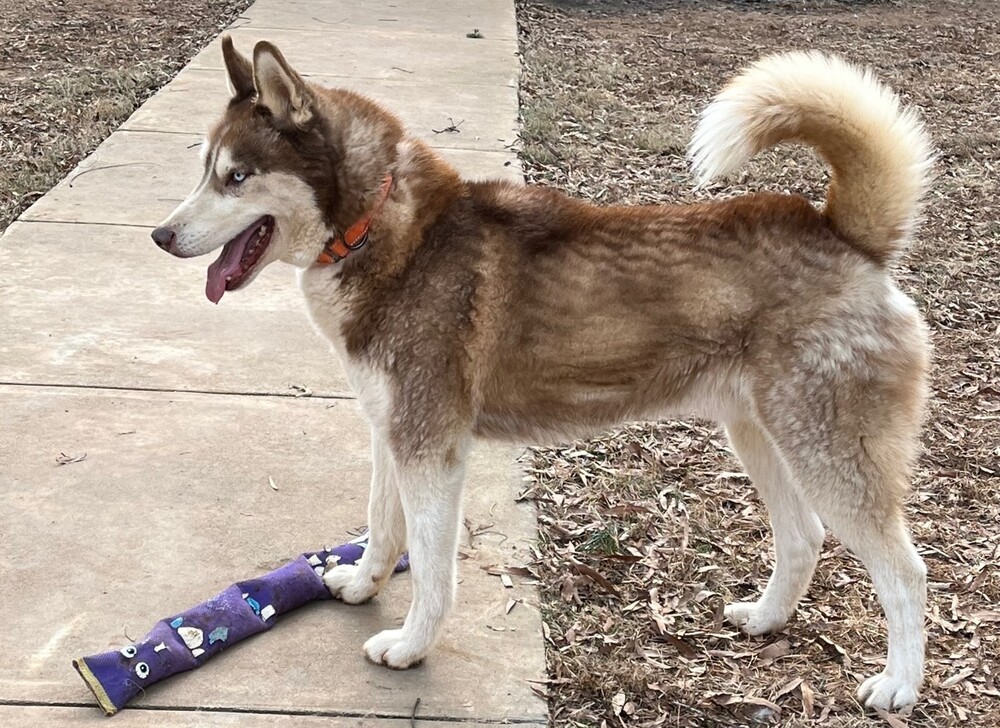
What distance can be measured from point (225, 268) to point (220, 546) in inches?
39.2

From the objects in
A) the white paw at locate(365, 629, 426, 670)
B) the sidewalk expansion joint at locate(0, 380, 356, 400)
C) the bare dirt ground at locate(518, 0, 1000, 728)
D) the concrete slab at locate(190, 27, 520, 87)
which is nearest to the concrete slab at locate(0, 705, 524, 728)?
the white paw at locate(365, 629, 426, 670)

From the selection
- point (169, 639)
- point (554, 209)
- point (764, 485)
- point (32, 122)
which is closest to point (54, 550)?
point (169, 639)

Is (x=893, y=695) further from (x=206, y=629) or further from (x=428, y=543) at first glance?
(x=206, y=629)

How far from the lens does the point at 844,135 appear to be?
10.6 feet

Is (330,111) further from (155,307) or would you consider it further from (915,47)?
(915,47)

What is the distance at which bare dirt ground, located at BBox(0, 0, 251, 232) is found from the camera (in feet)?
24.8

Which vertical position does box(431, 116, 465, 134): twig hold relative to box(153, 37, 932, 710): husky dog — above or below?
below

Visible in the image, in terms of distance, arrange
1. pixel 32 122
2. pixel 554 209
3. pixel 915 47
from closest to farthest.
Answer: pixel 554 209 < pixel 32 122 < pixel 915 47

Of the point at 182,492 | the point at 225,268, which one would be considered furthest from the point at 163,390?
the point at 225,268

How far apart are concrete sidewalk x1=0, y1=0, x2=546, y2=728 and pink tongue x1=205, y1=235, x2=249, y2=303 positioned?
94cm

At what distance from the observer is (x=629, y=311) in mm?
3293

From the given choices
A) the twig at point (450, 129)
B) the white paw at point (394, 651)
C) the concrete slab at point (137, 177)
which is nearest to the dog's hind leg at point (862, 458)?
the white paw at point (394, 651)

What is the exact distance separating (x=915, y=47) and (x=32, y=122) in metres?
8.41

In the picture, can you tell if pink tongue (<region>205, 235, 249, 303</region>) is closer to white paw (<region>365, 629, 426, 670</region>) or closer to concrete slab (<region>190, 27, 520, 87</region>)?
white paw (<region>365, 629, 426, 670</region>)
